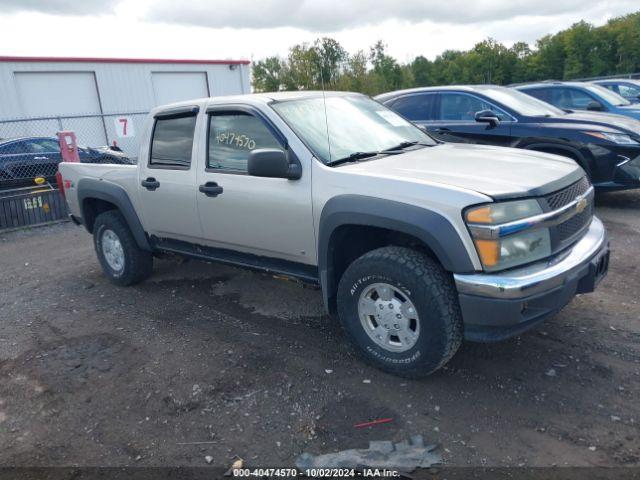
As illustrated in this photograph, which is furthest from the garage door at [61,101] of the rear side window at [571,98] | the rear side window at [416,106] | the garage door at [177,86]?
the rear side window at [571,98]

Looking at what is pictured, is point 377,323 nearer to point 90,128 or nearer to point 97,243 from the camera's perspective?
point 97,243

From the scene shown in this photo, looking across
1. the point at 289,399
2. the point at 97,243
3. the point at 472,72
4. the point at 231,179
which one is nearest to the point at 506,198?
the point at 289,399

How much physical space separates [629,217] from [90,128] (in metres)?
19.2

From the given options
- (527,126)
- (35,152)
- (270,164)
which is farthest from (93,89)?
(270,164)

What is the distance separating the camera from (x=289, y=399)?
3.47 metres

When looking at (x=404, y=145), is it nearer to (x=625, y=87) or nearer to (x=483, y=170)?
(x=483, y=170)

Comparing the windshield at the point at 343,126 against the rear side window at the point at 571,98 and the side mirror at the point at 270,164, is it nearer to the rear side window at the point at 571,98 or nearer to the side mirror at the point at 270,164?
the side mirror at the point at 270,164

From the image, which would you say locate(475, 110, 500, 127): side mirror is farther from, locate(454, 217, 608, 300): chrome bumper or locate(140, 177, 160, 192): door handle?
locate(140, 177, 160, 192): door handle

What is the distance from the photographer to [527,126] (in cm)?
747

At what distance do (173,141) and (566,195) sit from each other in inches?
128

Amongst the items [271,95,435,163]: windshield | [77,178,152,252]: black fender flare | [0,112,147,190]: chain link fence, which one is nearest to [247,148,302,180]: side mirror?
[271,95,435,163]: windshield

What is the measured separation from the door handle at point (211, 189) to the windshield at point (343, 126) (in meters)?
0.77

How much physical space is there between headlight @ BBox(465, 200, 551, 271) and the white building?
1704 cm

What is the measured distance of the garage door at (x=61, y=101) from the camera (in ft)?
65.5
